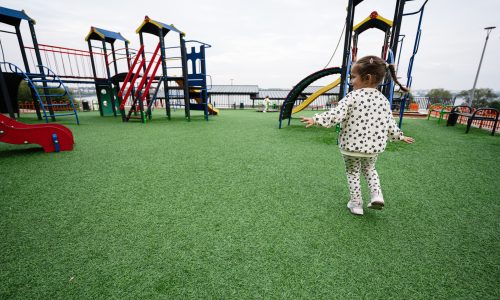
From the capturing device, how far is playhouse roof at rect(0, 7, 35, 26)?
707 centimetres

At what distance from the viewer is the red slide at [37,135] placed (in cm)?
343

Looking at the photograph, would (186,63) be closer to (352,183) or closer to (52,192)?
(52,192)

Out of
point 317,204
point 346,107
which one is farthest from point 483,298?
point 346,107

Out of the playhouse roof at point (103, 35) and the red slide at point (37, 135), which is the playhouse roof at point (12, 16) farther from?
the red slide at point (37, 135)

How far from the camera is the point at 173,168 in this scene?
327 centimetres

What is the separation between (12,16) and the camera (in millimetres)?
7211

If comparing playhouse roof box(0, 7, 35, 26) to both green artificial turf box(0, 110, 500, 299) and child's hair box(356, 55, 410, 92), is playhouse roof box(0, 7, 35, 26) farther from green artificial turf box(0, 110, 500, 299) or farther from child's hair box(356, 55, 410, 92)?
child's hair box(356, 55, 410, 92)

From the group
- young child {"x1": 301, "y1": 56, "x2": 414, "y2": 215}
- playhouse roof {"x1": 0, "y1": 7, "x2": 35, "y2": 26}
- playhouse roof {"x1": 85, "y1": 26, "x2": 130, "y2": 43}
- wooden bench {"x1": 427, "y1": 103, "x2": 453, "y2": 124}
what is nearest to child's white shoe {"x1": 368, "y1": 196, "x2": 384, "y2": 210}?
young child {"x1": 301, "y1": 56, "x2": 414, "y2": 215}

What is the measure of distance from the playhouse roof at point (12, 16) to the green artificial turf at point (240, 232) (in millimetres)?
7098

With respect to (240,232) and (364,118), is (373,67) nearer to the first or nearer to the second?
(364,118)

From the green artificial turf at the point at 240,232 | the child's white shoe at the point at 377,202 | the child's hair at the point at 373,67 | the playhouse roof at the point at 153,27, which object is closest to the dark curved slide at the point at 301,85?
the green artificial turf at the point at 240,232

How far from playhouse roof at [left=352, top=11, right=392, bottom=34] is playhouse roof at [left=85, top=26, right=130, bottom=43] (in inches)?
397

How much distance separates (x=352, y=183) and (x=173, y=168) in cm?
243

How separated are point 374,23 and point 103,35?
10997 millimetres
